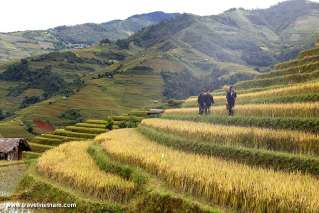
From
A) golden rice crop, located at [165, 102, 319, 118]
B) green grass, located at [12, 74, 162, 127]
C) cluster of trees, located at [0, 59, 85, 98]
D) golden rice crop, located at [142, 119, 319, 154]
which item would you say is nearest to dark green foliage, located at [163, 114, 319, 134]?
golden rice crop, located at [142, 119, 319, 154]

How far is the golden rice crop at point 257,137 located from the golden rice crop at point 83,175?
5562mm

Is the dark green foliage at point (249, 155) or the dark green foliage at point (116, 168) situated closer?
the dark green foliage at point (249, 155)

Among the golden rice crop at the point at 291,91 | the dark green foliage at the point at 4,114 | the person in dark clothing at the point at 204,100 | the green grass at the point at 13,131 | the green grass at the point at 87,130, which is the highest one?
the golden rice crop at the point at 291,91

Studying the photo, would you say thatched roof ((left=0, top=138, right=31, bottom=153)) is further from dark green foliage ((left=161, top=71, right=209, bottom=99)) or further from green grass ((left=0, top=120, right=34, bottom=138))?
dark green foliage ((left=161, top=71, right=209, bottom=99))

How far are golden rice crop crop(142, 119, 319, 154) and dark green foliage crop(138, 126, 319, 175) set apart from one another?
1.64 feet

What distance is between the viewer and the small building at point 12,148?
49844mm

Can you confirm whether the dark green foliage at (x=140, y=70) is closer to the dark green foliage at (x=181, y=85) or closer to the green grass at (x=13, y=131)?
the dark green foliage at (x=181, y=85)

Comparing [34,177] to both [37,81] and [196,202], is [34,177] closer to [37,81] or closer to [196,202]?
[196,202]

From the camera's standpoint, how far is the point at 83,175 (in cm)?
2086

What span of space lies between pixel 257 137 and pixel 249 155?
2.10 m

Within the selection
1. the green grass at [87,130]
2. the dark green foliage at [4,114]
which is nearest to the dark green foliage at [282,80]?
the green grass at [87,130]

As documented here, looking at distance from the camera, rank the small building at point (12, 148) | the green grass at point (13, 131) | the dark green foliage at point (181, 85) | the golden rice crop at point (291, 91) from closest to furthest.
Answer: the golden rice crop at point (291, 91), the small building at point (12, 148), the green grass at point (13, 131), the dark green foliage at point (181, 85)

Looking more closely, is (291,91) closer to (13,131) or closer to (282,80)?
(282,80)

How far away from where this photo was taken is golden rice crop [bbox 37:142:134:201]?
1884 cm
